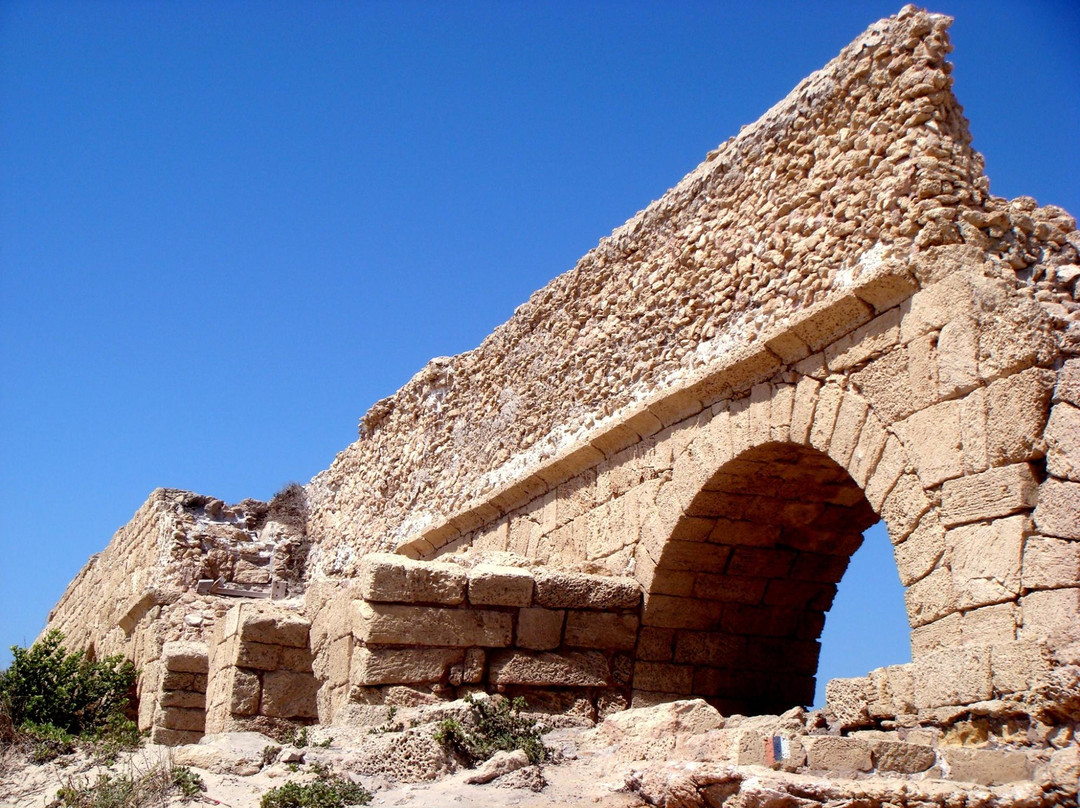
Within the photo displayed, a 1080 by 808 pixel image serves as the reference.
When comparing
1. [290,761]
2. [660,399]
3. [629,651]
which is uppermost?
[660,399]

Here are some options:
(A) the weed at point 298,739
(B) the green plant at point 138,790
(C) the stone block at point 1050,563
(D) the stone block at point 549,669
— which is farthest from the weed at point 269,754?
(C) the stone block at point 1050,563

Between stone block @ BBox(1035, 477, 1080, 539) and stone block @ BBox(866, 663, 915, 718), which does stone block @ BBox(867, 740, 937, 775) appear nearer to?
stone block @ BBox(866, 663, 915, 718)

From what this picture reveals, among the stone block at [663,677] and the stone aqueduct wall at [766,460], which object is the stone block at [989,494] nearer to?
the stone aqueduct wall at [766,460]

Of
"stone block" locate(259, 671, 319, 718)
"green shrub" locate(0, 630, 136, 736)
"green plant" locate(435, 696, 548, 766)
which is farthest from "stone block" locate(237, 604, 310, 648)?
"green shrub" locate(0, 630, 136, 736)

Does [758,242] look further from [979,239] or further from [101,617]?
[101,617]

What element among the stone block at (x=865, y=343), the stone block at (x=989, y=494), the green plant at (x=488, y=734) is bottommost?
the green plant at (x=488, y=734)

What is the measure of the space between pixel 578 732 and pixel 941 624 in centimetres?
224

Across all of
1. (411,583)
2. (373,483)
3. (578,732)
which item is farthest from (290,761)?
(373,483)

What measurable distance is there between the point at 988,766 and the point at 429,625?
3.18 m

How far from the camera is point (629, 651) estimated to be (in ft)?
22.1

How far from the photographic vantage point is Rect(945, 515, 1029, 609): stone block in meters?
4.40

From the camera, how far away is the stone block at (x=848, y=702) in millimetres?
4816

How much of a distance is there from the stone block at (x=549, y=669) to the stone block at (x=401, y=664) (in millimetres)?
266

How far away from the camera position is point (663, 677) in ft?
22.2
